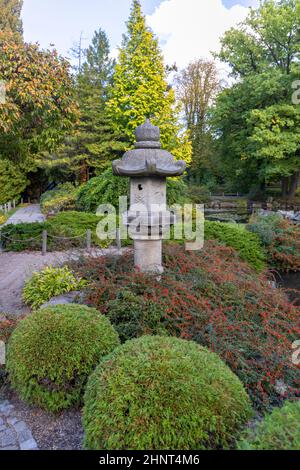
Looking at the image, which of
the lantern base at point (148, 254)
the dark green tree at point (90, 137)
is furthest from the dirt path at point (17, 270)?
the dark green tree at point (90, 137)

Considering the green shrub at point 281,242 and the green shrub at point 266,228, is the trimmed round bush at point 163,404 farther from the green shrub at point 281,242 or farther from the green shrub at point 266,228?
the green shrub at point 266,228

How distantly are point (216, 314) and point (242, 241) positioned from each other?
5.33 meters

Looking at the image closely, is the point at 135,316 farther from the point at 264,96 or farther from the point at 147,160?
the point at 264,96

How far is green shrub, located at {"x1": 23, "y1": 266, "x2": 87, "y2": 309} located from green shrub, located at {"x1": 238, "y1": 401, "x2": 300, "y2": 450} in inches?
156

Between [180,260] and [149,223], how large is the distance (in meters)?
1.28

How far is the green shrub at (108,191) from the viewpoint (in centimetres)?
1333

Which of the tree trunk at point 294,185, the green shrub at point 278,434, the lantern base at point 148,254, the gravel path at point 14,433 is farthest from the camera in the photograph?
the tree trunk at point 294,185

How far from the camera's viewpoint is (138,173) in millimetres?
4719

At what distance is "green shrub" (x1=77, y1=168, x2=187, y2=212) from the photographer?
1333cm

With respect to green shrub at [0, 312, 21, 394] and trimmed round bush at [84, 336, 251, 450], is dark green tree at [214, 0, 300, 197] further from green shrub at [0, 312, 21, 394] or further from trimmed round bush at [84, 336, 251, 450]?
trimmed round bush at [84, 336, 251, 450]

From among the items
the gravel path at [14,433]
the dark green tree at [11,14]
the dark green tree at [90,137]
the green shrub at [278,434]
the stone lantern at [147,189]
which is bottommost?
the gravel path at [14,433]

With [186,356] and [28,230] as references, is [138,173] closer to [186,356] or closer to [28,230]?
[186,356]

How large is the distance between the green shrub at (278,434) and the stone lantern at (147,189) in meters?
3.16
